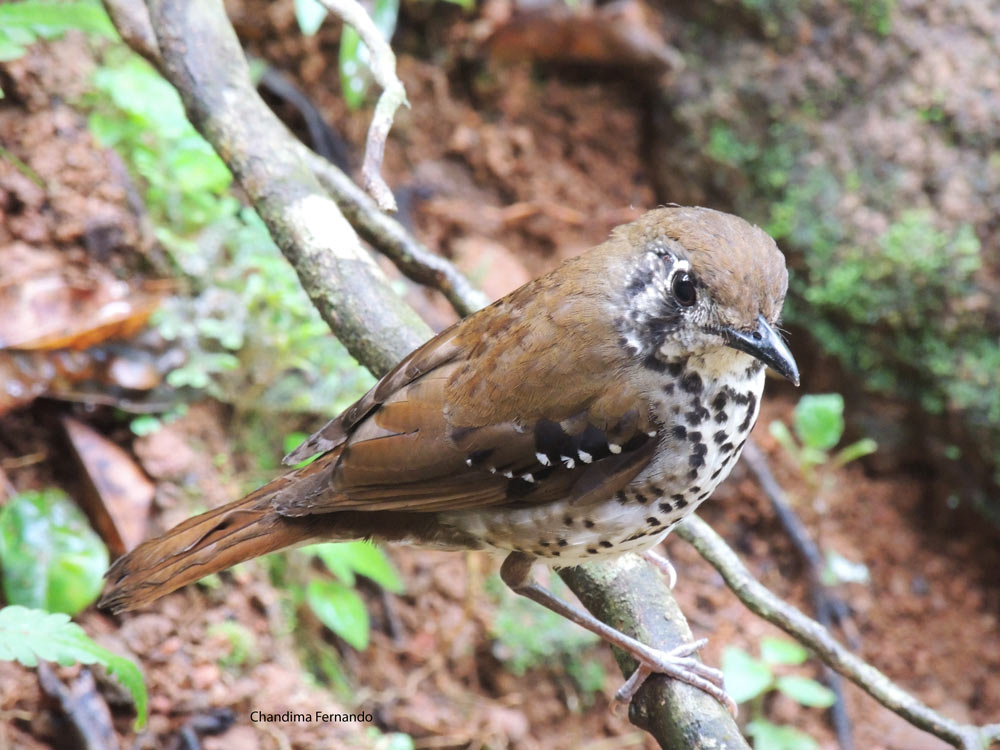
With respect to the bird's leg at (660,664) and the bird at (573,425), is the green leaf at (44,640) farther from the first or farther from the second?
the bird's leg at (660,664)

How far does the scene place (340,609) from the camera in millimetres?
3779

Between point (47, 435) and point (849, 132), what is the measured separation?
3.92 meters

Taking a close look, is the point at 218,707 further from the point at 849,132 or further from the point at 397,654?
the point at 849,132

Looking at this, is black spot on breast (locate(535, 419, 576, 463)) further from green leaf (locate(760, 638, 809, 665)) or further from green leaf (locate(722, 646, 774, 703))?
green leaf (locate(760, 638, 809, 665))

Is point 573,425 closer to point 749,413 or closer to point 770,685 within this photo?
point 749,413

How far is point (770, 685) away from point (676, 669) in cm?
168

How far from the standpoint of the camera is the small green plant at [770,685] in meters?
3.82

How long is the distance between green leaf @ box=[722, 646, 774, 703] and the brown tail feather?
1.85 meters

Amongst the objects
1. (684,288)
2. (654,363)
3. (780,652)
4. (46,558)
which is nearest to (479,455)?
(654,363)

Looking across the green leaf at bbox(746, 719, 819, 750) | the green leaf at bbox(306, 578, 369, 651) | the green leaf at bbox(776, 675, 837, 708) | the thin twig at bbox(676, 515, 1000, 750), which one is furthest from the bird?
the green leaf at bbox(746, 719, 819, 750)

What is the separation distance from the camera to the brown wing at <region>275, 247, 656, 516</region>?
2596 millimetres

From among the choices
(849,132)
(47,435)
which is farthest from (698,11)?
(47,435)

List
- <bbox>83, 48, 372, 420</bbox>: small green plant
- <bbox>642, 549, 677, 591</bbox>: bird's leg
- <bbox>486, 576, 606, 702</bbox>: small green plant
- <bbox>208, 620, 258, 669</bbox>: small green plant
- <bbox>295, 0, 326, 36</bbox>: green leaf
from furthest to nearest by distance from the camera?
1. <bbox>486, 576, 606, 702</bbox>: small green plant
2. <bbox>295, 0, 326, 36</bbox>: green leaf
3. <bbox>83, 48, 372, 420</bbox>: small green plant
4. <bbox>208, 620, 258, 669</bbox>: small green plant
5. <bbox>642, 549, 677, 591</bbox>: bird's leg

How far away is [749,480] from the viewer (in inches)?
197
